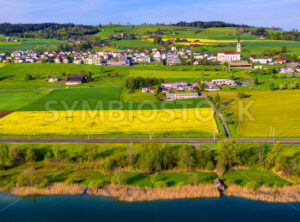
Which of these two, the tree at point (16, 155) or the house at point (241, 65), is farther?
the house at point (241, 65)

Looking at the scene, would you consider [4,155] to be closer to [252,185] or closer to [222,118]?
[252,185]

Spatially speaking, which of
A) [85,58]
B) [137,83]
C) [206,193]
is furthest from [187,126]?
[85,58]

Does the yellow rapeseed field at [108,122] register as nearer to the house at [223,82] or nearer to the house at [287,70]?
the house at [223,82]

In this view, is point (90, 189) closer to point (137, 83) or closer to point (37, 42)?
point (137, 83)

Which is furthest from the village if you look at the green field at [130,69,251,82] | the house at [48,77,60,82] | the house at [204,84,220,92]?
the house at [204,84,220,92]

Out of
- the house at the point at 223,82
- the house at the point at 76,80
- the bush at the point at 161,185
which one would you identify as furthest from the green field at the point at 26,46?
the bush at the point at 161,185

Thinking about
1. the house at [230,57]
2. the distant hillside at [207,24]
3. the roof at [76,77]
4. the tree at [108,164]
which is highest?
the distant hillside at [207,24]
